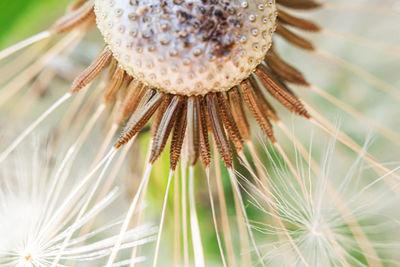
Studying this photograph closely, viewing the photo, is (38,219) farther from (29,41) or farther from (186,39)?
(186,39)

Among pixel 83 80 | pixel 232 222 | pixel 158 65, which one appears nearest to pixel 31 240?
pixel 83 80

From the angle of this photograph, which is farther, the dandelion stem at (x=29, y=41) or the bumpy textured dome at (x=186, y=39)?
the dandelion stem at (x=29, y=41)

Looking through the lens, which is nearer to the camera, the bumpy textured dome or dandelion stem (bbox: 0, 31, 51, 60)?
the bumpy textured dome

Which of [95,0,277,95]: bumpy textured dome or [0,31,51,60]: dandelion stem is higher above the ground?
[0,31,51,60]: dandelion stem

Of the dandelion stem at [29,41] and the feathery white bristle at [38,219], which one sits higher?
the dandelion stem at [29,41]

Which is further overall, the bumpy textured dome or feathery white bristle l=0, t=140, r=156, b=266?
feathery white bristle l=0, t=140, r=156, b=266

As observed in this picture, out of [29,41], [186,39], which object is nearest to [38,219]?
[29,41]

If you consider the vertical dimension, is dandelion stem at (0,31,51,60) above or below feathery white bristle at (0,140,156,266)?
above

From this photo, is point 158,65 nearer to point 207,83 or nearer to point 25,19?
point 207,83
